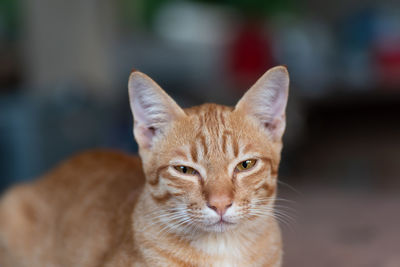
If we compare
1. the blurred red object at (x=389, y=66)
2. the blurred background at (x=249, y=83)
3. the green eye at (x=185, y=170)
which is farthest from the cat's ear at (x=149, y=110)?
the blurred red object at (x=389, y=66)

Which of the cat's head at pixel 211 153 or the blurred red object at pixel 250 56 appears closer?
A: the cat's head at pixel 211 153

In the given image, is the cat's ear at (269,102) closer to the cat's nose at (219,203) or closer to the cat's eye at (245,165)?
the cat's eye at (245,165)

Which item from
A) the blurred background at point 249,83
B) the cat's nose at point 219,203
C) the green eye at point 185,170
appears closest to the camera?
the cat's nose at point 219,203

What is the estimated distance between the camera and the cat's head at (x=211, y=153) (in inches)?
73.9

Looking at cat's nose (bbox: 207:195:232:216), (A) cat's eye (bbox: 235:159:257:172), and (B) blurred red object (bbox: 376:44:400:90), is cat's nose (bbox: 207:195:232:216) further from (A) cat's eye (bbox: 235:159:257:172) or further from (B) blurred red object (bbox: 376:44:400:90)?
(B) blurred red object (bbox: 376:44:400:90)

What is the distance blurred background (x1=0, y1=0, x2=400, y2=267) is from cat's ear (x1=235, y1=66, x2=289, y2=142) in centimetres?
107

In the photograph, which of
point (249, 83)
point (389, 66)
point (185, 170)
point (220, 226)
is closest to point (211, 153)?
point (185, 170)

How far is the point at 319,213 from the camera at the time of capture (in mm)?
3973

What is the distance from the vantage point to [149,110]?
6.94ft

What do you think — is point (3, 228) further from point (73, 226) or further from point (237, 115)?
point (237, 115)

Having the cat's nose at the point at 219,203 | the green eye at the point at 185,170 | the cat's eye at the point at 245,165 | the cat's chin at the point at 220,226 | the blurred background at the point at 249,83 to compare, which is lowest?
the blurred background at the point at 249,83

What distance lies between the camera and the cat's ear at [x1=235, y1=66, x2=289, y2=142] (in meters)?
2.07

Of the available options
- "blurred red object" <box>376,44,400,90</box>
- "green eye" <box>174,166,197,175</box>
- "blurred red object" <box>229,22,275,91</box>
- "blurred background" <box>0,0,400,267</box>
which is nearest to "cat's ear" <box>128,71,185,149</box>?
"green eye" <box>174,166,197,175</box>

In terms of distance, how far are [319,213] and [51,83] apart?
350 centimetres
